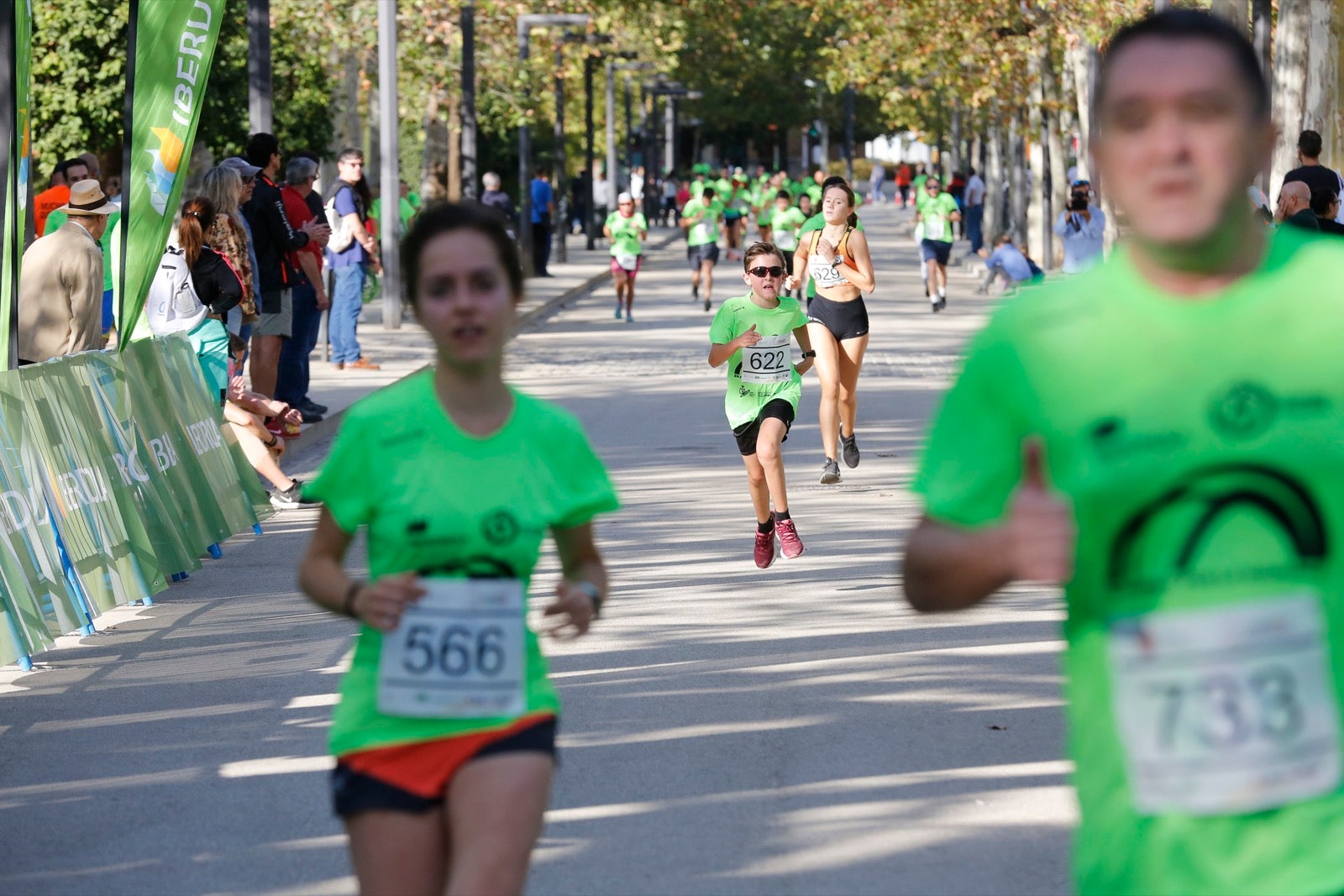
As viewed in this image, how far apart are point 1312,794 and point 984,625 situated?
6.59 m

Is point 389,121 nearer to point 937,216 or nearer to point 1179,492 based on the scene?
point 937,216

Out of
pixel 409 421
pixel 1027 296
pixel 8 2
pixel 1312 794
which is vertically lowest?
pixel 1312 794

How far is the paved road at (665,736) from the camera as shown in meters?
5.75

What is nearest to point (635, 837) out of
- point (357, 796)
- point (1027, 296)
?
point (357, 796)

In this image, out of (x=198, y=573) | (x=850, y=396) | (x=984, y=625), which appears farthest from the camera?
(x=850, y=396)

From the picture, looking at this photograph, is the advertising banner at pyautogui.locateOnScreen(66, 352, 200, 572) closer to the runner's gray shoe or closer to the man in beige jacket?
the man in beige jacket

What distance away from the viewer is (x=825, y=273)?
13844mm

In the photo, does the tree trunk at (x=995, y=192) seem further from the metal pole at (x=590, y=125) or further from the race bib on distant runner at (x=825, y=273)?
the race bib on distant runner at (x=825, y=273)

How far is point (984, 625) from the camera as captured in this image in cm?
919

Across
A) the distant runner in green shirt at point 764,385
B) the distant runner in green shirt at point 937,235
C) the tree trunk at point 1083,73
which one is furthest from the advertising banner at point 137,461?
the tree trunk at point 1083,73

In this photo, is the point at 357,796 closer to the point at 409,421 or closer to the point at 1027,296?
the point at 409,421

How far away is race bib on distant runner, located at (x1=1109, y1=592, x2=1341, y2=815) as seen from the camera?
2609 mm

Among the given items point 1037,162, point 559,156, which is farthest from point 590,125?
point 1037,162

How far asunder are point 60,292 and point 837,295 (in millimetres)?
5213
